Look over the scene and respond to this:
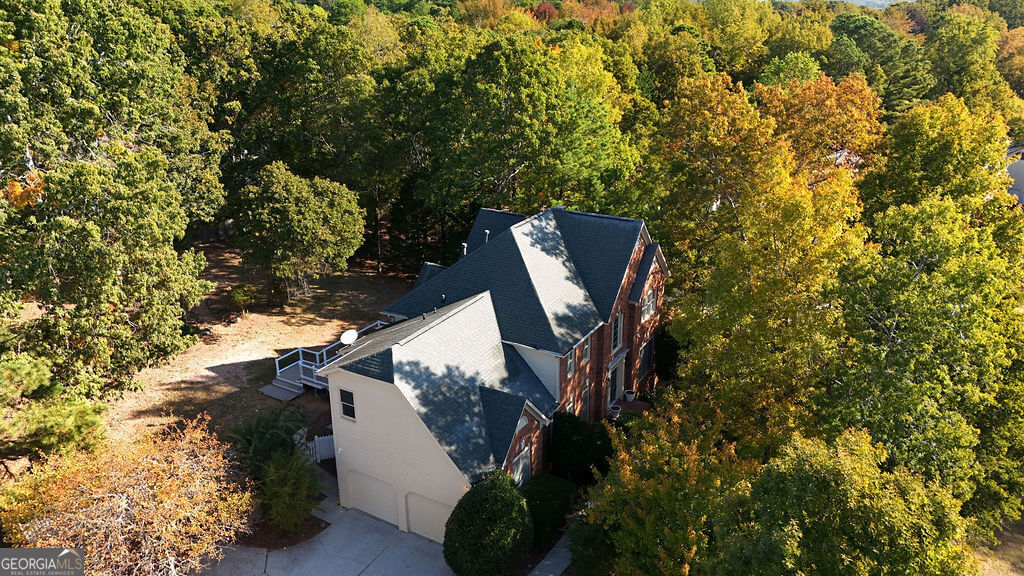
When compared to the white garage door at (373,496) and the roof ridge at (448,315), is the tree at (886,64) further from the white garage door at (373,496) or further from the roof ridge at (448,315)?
the white garage door at (373,496)

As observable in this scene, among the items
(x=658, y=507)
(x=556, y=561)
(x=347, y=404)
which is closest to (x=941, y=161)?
(x=658, y=507)

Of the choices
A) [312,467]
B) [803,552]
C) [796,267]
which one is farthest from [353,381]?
[796,267]

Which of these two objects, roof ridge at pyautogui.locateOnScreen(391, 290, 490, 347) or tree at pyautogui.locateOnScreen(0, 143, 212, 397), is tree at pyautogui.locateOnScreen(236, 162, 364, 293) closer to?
tree at pyautogui.locateOnScreen(0, 143, 212, 397)

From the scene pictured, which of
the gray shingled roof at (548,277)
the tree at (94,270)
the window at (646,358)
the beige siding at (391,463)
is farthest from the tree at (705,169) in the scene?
the tree at (94,270)

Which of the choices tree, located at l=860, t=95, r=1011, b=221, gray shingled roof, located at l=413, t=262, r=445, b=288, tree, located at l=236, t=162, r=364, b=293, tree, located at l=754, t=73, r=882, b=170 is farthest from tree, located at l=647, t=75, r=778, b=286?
tree, located at l=236, t=162, r=364, b=293

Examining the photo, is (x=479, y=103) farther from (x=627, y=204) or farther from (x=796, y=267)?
(x=796, y=267)

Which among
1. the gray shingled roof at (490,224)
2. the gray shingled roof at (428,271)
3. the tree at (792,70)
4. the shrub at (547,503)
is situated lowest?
the shrub at (547,503)

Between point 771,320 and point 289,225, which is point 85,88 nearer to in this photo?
point 289,225
